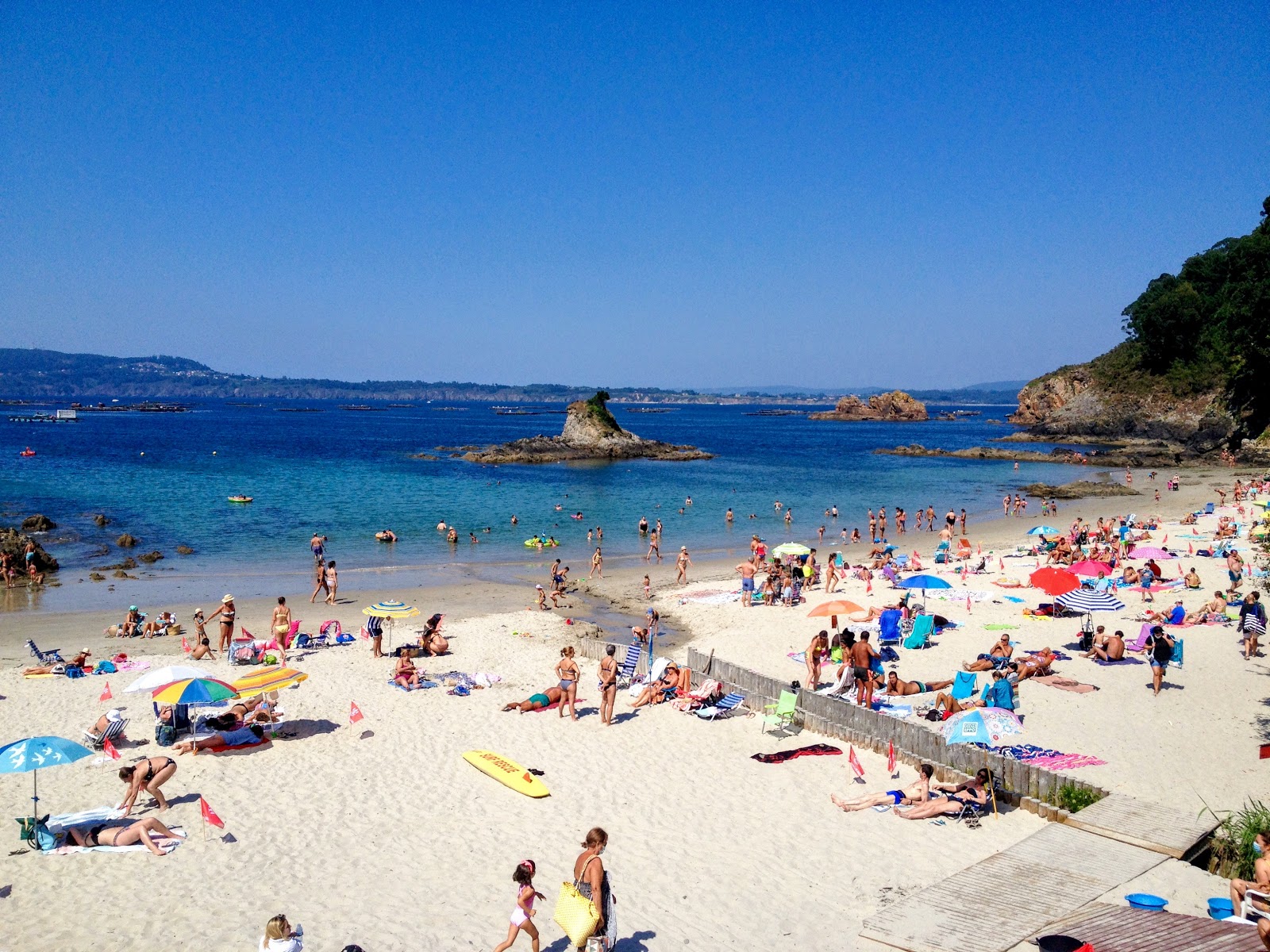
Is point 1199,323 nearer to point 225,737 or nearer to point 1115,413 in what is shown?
point 1115,413

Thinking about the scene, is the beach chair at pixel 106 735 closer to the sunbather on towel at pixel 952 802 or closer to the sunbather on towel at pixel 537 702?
the sunbather on towel at pixel 537 702

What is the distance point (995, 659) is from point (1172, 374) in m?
80.9

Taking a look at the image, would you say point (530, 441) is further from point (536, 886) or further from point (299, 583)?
point (536, 886)

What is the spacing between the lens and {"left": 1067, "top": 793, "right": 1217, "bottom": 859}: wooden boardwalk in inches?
329

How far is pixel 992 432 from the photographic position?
12088 cm

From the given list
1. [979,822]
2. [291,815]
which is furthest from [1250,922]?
[291,815]

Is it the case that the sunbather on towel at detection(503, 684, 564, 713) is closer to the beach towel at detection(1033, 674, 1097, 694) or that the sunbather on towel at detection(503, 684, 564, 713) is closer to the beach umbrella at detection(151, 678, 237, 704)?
the beach umbrella at detection(151, 678, 237, 704)

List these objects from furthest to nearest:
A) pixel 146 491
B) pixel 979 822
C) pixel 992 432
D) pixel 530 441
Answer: pixel 992 432 < pixel 530 441 < pixel 146 491 < pixel 979 822

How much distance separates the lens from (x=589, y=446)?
74.8 m

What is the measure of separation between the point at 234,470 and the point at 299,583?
36436mm

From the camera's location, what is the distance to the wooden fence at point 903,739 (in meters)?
9.74

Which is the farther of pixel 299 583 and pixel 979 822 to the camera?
pixel 299 583

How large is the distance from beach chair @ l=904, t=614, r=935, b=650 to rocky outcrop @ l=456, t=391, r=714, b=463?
172ft

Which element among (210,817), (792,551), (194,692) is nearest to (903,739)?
(210,817)
